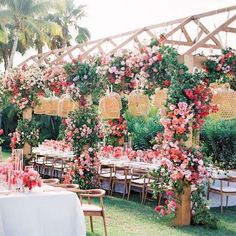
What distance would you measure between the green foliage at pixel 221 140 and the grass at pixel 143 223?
4562mm

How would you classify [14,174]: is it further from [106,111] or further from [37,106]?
[37,106]

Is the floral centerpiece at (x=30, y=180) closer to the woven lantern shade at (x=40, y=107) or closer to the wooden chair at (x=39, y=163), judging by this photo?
the woven lantern shade at (x=40, y=107)

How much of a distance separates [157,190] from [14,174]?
7.77ft

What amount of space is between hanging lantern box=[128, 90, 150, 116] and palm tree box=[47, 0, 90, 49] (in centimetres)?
2292

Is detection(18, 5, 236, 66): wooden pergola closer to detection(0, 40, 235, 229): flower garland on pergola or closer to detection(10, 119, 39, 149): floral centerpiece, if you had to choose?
detection(0, 40, 235, 229): flower garland on pergola

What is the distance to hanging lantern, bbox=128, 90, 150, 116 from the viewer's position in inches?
326

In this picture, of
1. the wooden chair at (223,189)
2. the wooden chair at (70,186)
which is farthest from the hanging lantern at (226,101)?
the wooden chair at (70,186)

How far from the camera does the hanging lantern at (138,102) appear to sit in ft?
27.2

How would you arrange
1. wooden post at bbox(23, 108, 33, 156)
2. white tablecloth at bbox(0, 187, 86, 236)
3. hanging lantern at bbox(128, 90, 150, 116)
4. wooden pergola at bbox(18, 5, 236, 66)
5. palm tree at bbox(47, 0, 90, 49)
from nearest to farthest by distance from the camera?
white tablecloth at bbox(0, 187, 86, 236), wooden pergola at bbox(18, 5, 236, 66), hanging lantern at bbox(128, 90, 150, 116), wooden post at bbox(23, 108, 33, 156), palm tree at bbox(47, 0, 90, 49)

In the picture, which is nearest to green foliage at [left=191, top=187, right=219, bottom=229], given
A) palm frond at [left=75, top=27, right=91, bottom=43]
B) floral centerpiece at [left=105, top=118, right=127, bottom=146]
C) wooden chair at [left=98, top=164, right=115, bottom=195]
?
wooden chair at [left=98, top=164, right=115, bottom=195]

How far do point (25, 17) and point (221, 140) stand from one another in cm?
1596

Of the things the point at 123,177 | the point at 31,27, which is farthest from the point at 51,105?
the point at 31,27

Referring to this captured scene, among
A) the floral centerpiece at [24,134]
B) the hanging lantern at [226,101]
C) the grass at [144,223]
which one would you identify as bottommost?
the grass at [144,223]

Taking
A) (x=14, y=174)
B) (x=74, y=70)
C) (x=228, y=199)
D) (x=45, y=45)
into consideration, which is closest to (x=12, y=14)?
(x=45, y=45)
